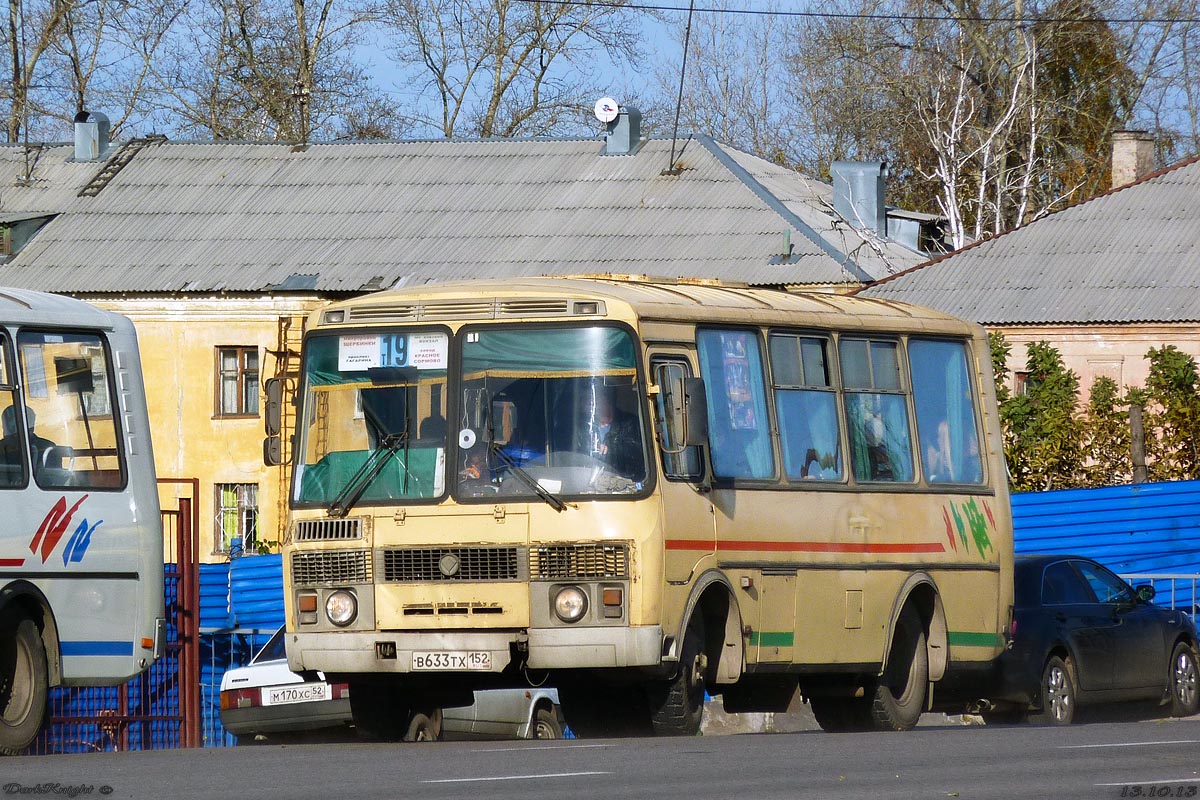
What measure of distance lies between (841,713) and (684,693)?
8.85 feet

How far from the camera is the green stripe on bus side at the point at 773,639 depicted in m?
13.0

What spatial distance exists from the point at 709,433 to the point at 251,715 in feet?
19.5

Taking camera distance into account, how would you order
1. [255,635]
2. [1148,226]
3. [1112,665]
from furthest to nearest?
[1148,226]
[255,635]
[1112,665]

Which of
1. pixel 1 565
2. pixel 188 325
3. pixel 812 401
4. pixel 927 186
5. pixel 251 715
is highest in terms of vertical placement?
pixel 927 186

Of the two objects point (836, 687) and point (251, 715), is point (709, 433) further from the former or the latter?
point (251, 715)

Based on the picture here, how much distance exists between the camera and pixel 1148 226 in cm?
3462

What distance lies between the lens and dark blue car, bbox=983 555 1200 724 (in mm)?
15875

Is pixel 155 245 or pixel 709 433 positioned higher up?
pixel 155 245

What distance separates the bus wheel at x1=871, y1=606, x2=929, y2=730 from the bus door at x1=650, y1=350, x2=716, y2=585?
236 centimetres

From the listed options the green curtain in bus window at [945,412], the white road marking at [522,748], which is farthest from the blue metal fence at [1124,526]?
the white road marking at [522,748]

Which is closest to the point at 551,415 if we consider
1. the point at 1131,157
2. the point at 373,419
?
the point at 373,419

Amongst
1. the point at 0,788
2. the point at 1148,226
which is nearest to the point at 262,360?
the point at 1148,226

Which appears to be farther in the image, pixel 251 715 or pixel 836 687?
pixel 251 715

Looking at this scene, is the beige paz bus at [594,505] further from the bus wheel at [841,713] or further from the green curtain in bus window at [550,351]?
the bus wheel at [841,713]
